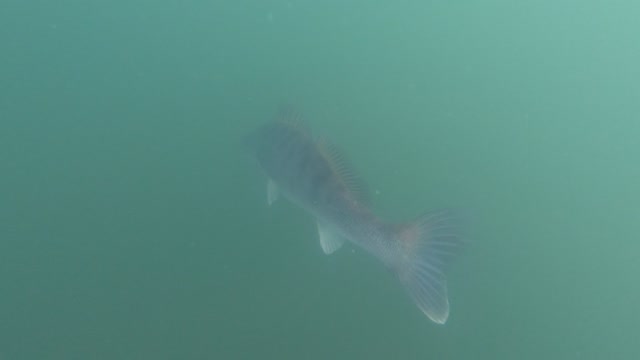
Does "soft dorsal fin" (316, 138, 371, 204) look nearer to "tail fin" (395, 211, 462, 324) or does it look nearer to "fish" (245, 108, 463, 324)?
"fish" (245, 108, 463, 324)

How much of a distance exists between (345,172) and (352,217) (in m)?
0.34

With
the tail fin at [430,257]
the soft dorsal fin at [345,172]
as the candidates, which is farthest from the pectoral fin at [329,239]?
the tail fin at [430,257]

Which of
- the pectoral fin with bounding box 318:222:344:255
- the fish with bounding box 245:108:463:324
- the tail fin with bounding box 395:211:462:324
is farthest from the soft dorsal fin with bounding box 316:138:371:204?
the tail fin with bounding box 395:211:462:324

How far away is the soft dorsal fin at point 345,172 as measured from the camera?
149 inches

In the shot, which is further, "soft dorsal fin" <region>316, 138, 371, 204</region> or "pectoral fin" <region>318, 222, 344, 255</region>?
"pectoral fin" <region>318, 222, 344, 255</region>

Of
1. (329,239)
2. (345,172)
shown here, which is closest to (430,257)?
(345,172)

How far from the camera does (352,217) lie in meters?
3.70

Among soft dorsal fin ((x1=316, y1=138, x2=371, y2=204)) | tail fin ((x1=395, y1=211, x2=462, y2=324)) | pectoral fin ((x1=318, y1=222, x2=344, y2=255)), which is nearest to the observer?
tail fin ((x1=395, y1=211, x2=462, y2=324))

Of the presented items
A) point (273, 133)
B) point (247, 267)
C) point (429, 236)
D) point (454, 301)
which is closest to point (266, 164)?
point (273, 133)

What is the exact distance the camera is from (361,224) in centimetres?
363

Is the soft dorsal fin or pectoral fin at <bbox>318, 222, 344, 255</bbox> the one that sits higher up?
the soft dorsal fin

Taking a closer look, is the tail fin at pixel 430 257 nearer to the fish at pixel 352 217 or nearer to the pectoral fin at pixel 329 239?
the fish at pixel 352 217

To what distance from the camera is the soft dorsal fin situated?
380cm

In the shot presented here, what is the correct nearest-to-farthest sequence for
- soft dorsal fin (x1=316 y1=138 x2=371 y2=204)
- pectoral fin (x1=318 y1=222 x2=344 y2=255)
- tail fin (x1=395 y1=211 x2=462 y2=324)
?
tail fin (x1=395 y1=211 x2=462 y2=324) → soft dorsal fin (x1=316 y1=138 x2=371 y2=204) → pectoral fin (x1=318 y1=222 x2=344 y2=255)
